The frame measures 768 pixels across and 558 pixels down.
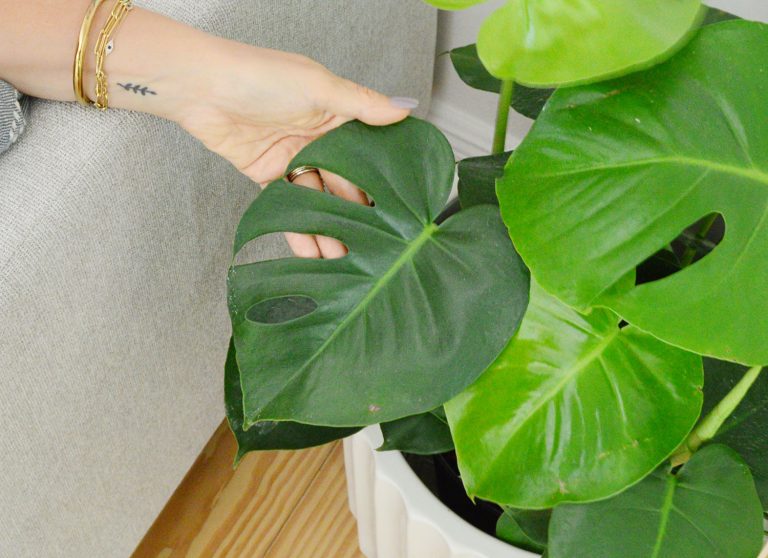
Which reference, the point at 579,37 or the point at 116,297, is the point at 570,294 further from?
the point at 116,297

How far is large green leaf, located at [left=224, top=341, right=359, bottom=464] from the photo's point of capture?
655mm

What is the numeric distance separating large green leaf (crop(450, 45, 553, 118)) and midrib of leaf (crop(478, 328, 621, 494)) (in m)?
0.26

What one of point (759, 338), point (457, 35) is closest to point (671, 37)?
point (759, 338)

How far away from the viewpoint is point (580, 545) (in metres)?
0.56

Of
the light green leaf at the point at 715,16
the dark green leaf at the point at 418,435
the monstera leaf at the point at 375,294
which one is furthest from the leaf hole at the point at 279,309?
the light green leaf at the point at 715,16

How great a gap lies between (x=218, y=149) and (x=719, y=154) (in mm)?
466

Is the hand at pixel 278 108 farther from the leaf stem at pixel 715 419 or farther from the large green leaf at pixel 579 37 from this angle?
the leaf stem at pixel 715 419

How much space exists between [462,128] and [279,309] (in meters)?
0.84

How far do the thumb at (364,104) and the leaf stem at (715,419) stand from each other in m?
0.31

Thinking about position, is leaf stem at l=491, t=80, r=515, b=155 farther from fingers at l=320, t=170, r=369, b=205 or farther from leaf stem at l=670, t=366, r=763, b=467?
leaf stem at l=670, t=366, r=763, b=467

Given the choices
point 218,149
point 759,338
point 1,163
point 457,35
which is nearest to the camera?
point 759,338

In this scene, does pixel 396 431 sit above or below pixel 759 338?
below

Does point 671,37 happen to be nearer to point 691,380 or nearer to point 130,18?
point 691,380

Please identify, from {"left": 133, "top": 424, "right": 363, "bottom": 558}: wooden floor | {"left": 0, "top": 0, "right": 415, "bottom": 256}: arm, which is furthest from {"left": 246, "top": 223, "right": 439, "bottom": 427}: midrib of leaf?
{"left": 133, "top": 424, "right": 363, "bottom": 558}: wooden floor
